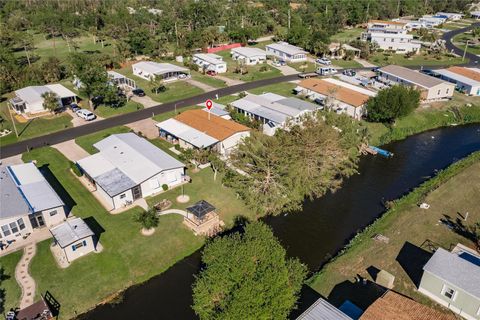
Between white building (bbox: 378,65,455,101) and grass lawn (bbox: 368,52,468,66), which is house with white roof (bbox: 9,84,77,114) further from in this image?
grass lawn (bbox: 368,52,468,66)

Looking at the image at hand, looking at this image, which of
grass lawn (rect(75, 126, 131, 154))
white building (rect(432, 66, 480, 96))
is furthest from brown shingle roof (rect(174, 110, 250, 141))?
white building (rect(432, 66, 480, 96))

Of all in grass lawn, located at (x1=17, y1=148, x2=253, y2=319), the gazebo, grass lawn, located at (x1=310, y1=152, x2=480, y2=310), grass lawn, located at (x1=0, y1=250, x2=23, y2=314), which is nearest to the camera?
grass lawn, located at (x1=0, y1=250, x2=23, y2=314)

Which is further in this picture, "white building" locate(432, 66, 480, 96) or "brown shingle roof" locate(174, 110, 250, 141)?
Result: "white building" locate(432, 66, 480, 96)

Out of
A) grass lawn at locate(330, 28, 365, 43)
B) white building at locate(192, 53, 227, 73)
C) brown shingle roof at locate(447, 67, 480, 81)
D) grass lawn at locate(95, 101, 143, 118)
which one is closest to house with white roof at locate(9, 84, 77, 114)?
grass lawn at locate(95, 101, 143, 118)

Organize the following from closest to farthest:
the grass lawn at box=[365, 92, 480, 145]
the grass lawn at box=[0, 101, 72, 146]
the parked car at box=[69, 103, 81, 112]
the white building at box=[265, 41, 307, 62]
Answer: the grass lawn at box=[0, 101, 72, 146] → the grass lawn at box=[365, 92, 480, 145] → the parked car at box=[69, 103, 81, 112] → the white building at box=[265, 41, 307, 62]

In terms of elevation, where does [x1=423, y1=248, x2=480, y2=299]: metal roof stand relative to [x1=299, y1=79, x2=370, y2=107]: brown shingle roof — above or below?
below

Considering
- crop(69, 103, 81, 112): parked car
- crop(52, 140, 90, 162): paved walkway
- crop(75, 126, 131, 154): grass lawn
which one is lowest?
crop(52, 140, 90, 162): paved walkway

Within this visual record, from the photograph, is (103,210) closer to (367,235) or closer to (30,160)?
(30,160)
